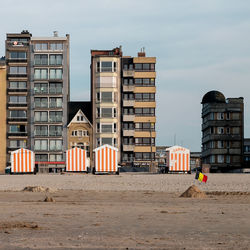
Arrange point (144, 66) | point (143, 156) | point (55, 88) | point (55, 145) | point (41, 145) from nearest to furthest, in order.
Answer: point (55, 88)
point (41, 145)
point (55, 145)
point (144, 66)
point (143, 156)

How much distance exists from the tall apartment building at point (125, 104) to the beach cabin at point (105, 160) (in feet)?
124

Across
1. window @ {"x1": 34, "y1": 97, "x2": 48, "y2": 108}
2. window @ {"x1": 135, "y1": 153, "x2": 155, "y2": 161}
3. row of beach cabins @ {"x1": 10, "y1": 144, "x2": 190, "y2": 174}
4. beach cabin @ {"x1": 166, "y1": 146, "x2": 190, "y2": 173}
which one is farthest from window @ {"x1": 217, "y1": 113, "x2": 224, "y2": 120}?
beach cabin @ {"x1": 166, "y1": 146, "x2": 190, "y2": 173}

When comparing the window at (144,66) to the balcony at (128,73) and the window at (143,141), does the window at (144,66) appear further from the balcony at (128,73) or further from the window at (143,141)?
the window at (143,141)

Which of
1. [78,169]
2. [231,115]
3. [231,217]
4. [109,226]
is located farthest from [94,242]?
[231,115]

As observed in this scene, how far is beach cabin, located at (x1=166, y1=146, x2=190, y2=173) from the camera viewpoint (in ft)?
234

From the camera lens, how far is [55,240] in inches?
406

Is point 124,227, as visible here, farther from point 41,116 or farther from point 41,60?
point 41,116

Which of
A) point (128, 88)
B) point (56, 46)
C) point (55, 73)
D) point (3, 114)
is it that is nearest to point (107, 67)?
point (128, 88)

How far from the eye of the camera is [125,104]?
4375 inches

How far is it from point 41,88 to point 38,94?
43.7 inches

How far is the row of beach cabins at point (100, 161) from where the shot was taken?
2778 inches

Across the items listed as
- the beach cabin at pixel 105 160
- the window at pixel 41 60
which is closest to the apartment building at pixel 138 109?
the window at pixel 41 60

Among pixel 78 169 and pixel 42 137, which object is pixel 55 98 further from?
pixel 78 169

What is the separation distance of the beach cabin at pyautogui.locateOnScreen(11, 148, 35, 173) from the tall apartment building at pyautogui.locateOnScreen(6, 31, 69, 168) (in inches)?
1349
